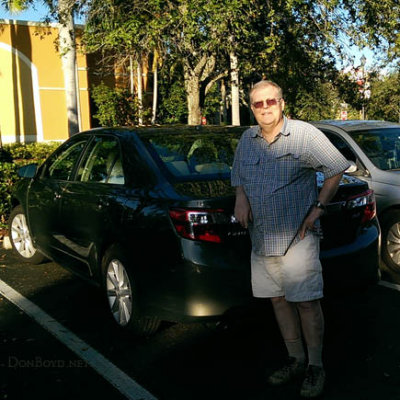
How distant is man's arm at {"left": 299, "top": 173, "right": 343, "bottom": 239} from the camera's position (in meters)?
2.88

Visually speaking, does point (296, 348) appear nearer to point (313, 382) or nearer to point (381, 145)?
point (313, 382)

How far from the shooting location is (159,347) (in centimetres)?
380

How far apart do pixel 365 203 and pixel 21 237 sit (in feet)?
13.2

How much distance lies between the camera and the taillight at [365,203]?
3.74 m

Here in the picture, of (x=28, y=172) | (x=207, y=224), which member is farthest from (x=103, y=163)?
(x=28, y=172)

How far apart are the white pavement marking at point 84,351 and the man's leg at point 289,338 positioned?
2.55ft

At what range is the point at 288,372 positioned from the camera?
3193 millimetres

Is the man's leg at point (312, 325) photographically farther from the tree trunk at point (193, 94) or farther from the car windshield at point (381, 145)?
the tree trunk at point (193, 94)

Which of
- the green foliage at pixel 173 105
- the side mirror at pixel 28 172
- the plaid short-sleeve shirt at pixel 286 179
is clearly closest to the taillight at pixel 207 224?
the plaid short-sleeve shirt at pixel 286 179

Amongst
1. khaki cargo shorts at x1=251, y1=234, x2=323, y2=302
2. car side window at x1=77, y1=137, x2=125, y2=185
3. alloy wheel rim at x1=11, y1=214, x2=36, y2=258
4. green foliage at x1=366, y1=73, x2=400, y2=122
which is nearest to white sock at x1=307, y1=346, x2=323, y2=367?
khaki cargo shorts at x1=251, y1=234, x2=323, y2=302

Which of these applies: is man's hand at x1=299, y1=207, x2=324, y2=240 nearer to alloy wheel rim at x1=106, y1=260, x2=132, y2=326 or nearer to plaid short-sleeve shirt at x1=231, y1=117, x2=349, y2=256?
plaid short-sleeve shirt at x1=231, y1=117, x2=349, y2=256

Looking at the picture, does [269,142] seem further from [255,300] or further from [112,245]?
[112,245]

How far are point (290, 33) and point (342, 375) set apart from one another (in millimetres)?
9692

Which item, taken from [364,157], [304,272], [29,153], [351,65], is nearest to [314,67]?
A: [351,65]
